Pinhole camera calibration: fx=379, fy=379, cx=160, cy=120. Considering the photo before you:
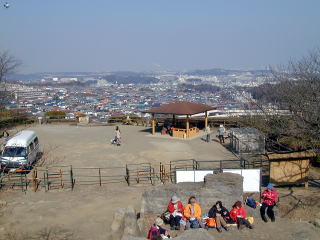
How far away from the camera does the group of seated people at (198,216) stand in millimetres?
10391

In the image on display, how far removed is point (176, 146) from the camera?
77.3 ft

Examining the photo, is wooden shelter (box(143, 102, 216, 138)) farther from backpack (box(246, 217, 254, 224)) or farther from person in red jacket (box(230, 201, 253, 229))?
person in red jacket (box(230, 201, 253, 229))

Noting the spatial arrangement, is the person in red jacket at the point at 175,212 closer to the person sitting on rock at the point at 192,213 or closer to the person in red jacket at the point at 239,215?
the person sitting on rock at the point at 192,213

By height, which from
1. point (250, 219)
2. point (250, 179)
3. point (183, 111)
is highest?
point (183, 111)

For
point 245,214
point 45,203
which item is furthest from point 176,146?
point 245,214

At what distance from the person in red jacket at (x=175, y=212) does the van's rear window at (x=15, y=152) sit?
9907mm

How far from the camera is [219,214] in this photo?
10406 millimetres

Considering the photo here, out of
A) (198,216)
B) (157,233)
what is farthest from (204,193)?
(157,233)

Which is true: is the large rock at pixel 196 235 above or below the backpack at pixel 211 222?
above

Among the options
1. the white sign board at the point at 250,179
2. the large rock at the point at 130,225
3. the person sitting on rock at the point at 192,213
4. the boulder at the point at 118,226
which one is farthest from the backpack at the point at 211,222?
the white sign board at the point at 250,179

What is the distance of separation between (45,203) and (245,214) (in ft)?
24.6

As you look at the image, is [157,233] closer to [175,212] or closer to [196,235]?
[175,212]

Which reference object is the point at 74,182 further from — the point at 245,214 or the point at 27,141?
the point at 245,214

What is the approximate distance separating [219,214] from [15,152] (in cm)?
1130
